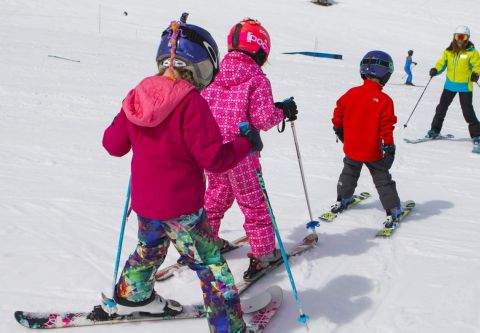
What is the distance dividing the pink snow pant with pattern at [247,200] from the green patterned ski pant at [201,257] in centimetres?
91

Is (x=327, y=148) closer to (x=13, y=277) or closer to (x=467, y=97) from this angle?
(x=467, y=97)

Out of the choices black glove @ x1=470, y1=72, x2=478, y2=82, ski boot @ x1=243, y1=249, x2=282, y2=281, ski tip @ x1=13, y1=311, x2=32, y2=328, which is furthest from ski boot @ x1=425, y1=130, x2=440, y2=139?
ski tip @ x1=13, y1=311, x2=32, y2=328

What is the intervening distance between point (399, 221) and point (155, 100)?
→ 3526 millimetres

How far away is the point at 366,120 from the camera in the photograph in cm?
471

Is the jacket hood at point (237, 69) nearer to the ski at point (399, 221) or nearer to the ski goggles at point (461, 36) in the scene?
the ski at point (399, 221)

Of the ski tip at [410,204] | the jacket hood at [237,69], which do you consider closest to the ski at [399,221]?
the ski tip at [410,204]

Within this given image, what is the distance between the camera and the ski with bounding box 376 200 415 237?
15.5 feet

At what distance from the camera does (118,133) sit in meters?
2.61

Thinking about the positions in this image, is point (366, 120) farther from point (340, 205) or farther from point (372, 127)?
point (340, 205)

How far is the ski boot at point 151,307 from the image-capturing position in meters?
3.00

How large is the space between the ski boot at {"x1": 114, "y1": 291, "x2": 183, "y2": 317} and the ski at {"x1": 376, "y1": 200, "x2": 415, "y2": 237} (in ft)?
7.68

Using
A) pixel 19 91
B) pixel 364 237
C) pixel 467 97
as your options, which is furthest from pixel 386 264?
pixel 19 91

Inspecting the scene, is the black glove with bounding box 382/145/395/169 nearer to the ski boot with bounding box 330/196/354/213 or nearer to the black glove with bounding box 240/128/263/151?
the ski boot with bounding box 330/196/354/213

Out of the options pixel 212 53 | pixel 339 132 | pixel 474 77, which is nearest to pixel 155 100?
pixel 212 53
